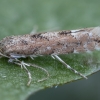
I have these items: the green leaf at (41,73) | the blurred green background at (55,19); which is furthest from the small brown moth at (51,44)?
the blurred green background at (55,19)

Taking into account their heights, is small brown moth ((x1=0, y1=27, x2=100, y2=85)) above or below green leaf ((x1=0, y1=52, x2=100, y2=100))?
above

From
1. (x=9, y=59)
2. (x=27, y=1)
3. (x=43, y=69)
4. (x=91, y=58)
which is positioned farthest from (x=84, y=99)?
(x=27, y=1)

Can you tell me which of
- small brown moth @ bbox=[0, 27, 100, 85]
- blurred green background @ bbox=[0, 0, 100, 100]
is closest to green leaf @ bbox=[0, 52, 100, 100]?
small brown moth @ bbox=[0, 27, 100, 85]

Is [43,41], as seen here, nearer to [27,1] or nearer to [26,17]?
[26,17]

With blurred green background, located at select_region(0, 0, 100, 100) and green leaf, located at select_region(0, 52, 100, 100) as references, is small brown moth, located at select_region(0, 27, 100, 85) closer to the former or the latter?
green leaf, located at select_region(0, 52, 100, 100)

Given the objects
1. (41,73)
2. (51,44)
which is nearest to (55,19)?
(51,44)

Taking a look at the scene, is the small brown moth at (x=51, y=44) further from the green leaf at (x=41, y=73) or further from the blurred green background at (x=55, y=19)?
the blurred green background at (x=55, y=19)
